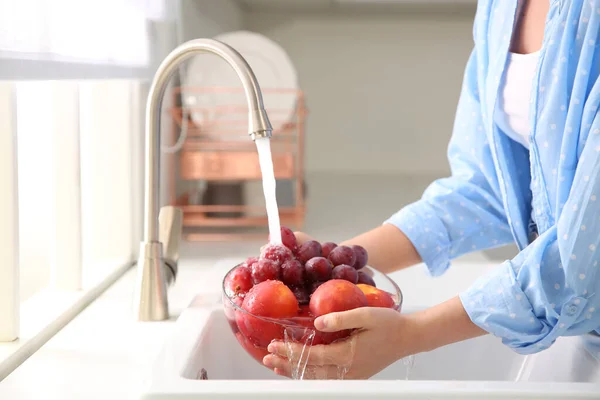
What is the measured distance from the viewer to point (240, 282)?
635mm

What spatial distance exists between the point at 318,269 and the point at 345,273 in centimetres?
2

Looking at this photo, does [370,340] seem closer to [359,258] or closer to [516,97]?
[359,258]

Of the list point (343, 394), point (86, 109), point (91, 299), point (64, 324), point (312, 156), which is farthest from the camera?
point (312, 156)

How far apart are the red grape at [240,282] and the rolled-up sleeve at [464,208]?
0.24 metres

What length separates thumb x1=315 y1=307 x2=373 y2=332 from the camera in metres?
0.55

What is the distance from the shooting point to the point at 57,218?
0.97 meters

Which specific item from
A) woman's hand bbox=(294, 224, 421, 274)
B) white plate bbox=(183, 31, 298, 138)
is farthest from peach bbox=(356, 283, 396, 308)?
white plate bbox=(183, 31, 298, 138)

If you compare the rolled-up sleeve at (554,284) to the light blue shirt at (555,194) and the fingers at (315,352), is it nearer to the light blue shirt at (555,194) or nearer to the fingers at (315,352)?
the light blue shirt at (555,194)

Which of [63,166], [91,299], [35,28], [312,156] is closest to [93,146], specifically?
[63,166]

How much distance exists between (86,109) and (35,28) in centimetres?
47

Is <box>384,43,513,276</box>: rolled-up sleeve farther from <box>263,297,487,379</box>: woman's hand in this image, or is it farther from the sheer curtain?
the sheer curtain

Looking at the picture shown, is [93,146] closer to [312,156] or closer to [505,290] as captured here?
[505,290]

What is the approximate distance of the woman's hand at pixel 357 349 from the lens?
56cm

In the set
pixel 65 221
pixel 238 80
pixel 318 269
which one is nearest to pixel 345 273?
pixel 318 269
